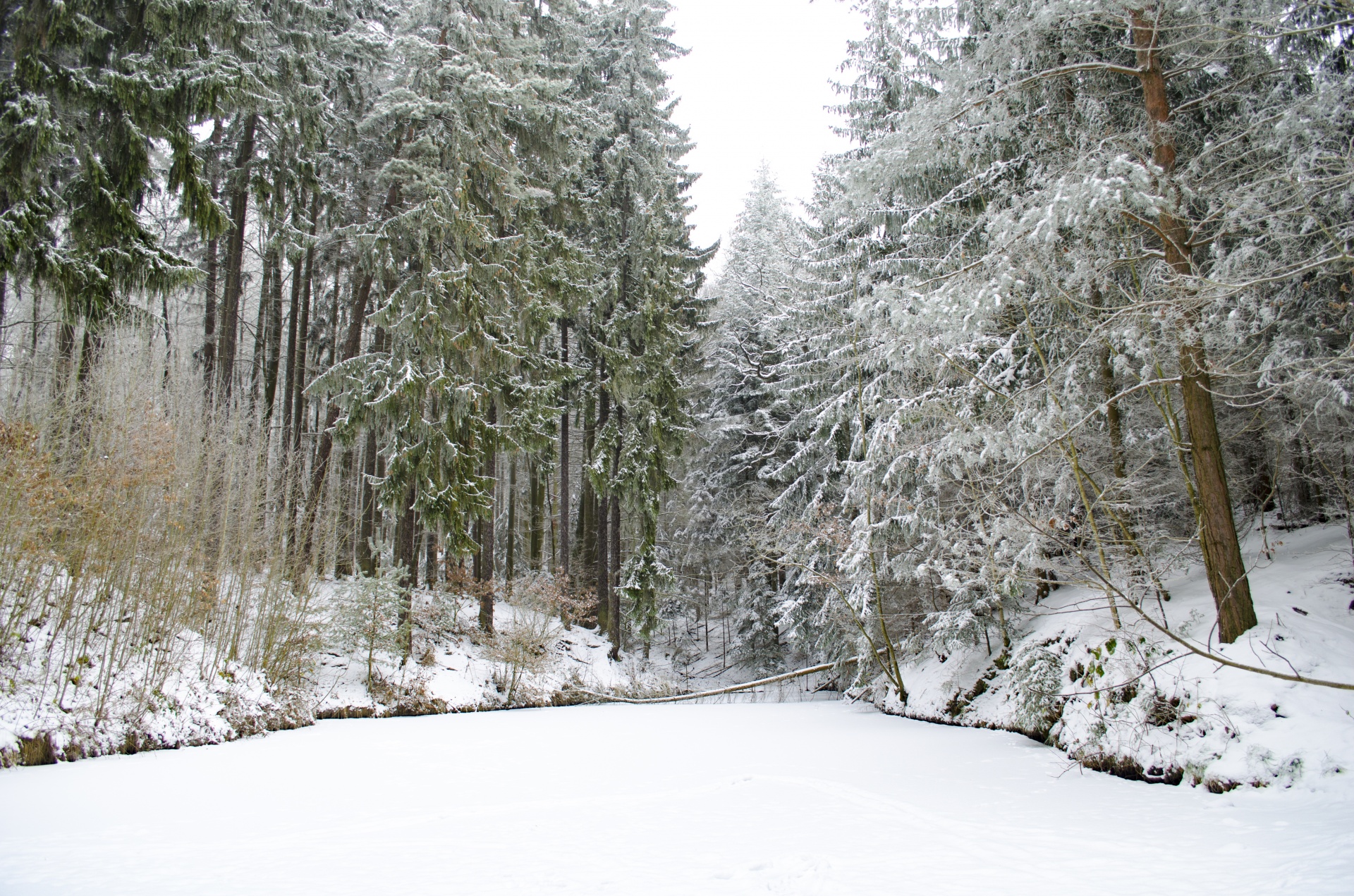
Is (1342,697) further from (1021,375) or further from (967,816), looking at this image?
(1021,375)

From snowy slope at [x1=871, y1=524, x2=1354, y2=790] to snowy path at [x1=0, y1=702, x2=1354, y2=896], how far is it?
326 millimetres

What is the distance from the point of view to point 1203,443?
6.27 meters

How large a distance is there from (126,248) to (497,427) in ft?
21.7

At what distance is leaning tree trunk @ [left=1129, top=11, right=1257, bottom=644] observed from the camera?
19.8 ft

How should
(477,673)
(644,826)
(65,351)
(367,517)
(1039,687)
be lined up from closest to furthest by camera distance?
(644,826) → (1039,687) → (65,351) → (477,673) → (367,517)

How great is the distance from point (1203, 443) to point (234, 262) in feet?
49.9

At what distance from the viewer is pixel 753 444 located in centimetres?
1923

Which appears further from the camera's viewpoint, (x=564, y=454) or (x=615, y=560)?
(x=564, y=454)

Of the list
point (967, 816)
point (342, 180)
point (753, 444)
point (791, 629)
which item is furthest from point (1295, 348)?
point (342, 180)

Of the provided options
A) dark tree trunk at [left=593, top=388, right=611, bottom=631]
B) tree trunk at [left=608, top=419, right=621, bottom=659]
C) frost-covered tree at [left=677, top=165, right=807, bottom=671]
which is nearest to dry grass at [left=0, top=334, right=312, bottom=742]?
tree trunk at [left=608, top=419, right=621, bottom=659]

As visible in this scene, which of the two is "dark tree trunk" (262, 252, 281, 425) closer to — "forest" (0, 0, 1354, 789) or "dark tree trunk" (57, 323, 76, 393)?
"forest" (0, 0, 1354, 789)

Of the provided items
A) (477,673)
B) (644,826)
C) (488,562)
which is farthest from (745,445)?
(644,826)

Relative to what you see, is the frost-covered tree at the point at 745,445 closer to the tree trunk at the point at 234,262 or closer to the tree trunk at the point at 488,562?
the tree trunk at the point at 488,562

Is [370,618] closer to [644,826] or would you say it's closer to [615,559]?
[615,559]
